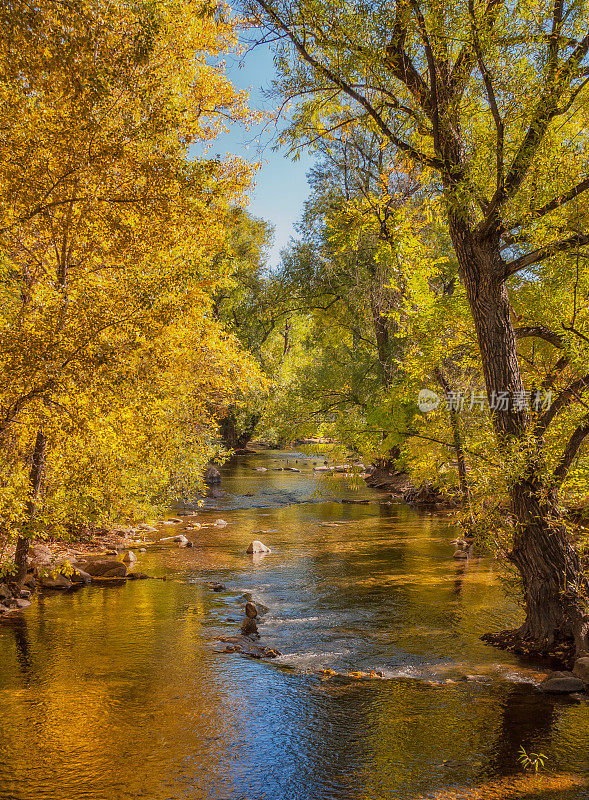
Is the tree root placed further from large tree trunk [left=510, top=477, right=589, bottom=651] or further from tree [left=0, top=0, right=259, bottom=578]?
tree [left=0, top=0, right=259, bottom=578]

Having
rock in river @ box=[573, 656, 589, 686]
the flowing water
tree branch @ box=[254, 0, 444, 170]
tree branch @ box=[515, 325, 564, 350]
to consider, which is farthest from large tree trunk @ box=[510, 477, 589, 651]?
tree branch @ box=[254, 0, 444, 170]

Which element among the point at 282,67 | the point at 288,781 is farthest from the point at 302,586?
the point at 282,67

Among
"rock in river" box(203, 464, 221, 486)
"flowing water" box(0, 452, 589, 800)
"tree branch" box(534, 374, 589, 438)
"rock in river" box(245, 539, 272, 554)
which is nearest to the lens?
"flowing water" box(0, 452, 589, 800)

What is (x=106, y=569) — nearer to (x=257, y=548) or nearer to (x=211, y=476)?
(x=257, y=548)

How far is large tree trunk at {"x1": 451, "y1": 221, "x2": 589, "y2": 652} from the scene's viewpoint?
25.1 feet

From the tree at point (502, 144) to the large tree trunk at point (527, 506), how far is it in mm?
15

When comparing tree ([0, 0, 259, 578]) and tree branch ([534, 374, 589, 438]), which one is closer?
tree ([0, 0, 259, 578])

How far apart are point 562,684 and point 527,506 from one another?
6.83 feet

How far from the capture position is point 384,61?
7.48m

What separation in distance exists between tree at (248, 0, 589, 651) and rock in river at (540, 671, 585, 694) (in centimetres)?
57

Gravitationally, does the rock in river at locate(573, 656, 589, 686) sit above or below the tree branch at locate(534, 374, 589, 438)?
below

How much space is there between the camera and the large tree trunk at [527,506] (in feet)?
Answer: 25.1

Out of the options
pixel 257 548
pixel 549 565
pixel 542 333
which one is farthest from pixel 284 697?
pixel 257 548

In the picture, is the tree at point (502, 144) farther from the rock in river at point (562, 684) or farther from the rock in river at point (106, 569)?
the rock in river at point (106, 569)
